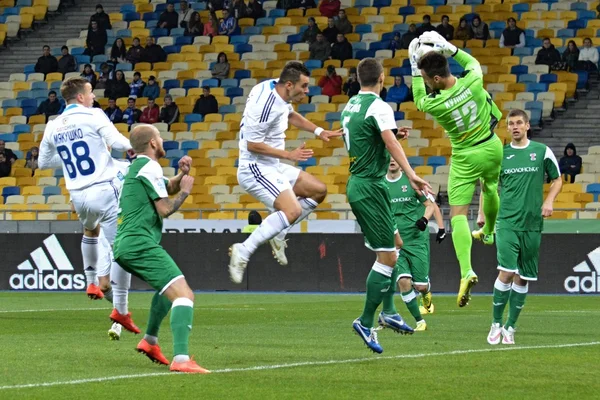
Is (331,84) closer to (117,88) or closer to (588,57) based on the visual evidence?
(117,88)

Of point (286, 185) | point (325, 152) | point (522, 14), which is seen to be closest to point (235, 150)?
point (325, 152)

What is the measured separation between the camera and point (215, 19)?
1284 inches

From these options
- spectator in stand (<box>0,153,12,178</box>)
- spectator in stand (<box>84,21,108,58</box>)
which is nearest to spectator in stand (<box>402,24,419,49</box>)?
spectator in stand (<box>84,21,108,58</box>)

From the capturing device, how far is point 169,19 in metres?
33.4

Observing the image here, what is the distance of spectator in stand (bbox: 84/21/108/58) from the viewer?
109 feet

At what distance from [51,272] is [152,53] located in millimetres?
9184

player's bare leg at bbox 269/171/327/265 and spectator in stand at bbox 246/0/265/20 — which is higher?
spectator in stand at bbox 246/0/265/20

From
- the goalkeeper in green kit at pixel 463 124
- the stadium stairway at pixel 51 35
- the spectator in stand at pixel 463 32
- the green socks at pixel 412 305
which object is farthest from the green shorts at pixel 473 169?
the stadium stairway at pixel 51 35

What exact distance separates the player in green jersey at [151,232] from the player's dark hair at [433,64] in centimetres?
368

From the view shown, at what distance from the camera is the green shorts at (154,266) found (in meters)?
8.84

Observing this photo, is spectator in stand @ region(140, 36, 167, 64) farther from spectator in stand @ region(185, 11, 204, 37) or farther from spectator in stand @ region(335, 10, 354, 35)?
spectator in stand @ region(335, 10, 354, 35)

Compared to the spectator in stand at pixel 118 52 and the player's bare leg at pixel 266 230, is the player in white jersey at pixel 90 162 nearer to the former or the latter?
the player's bare leg at pixel 266 230

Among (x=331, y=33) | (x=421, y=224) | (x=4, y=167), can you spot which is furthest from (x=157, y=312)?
(x=331, y=33)

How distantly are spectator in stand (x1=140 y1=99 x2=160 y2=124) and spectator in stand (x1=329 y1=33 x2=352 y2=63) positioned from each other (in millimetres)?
4592
